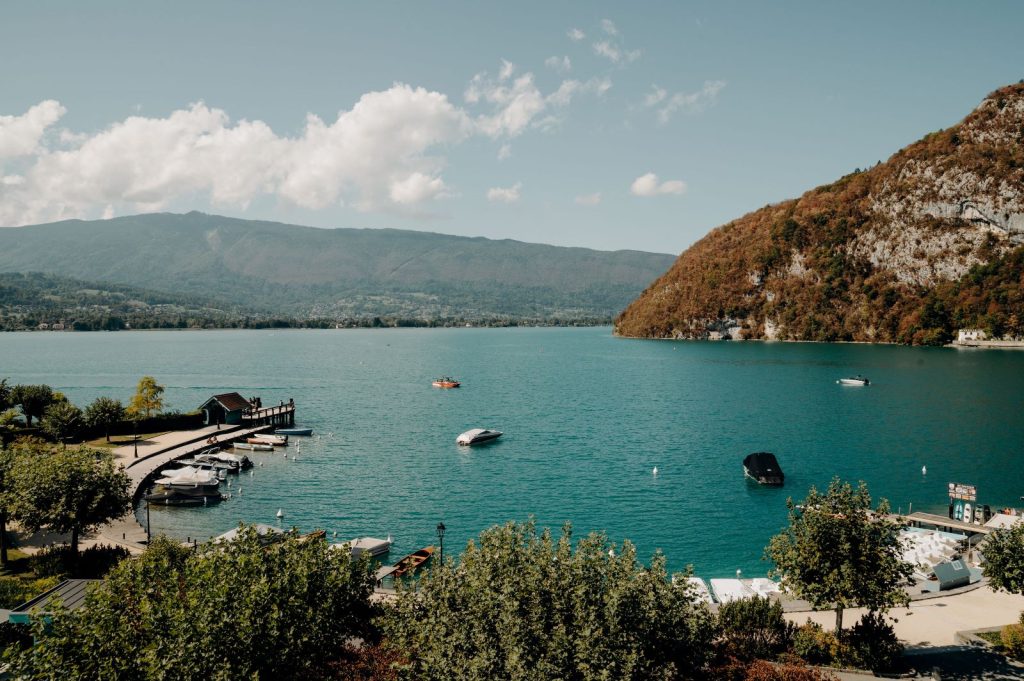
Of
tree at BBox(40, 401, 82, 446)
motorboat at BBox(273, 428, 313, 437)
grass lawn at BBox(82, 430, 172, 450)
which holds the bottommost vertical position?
motorboat at BBox(273, 428, 313, 437)

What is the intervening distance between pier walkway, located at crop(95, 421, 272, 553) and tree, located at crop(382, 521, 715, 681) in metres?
26.3

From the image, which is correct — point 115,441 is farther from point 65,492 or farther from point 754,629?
point 754,629

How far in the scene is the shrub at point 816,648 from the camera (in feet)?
74.2

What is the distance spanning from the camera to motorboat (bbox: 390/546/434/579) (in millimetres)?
33750

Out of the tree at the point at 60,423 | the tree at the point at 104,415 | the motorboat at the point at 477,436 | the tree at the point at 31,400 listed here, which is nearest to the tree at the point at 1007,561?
the motorboat at the point at 477,436

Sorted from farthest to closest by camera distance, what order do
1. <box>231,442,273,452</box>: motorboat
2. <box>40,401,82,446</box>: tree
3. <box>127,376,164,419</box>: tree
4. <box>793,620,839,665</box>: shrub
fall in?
1. <box>231,442,273,452</box>: motorboat
2. <box>127,376,164,419</box>: tree
3. <box>40,401,82,446</box>: tree
4. <box>793,620,839,665</box>: shrub

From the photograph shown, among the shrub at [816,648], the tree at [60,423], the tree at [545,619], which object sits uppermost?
the tree at [545,619]

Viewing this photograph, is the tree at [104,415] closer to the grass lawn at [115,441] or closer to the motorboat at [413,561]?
the grass lawn at [115,441]

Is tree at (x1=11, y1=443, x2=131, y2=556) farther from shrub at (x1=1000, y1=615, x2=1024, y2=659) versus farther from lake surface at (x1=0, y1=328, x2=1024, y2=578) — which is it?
shrub at (x1=1000, y1=615, x2=1024, y2=659)

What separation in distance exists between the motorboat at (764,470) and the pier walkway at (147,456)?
156 feet

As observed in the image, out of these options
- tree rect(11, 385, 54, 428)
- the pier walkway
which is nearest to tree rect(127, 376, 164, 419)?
the pier walkway

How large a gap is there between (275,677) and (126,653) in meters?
3.58

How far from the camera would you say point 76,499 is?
32.5 m

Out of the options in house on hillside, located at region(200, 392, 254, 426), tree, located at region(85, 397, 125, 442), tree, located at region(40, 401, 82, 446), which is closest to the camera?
tree, located at region(40, 401, 82, 446)
